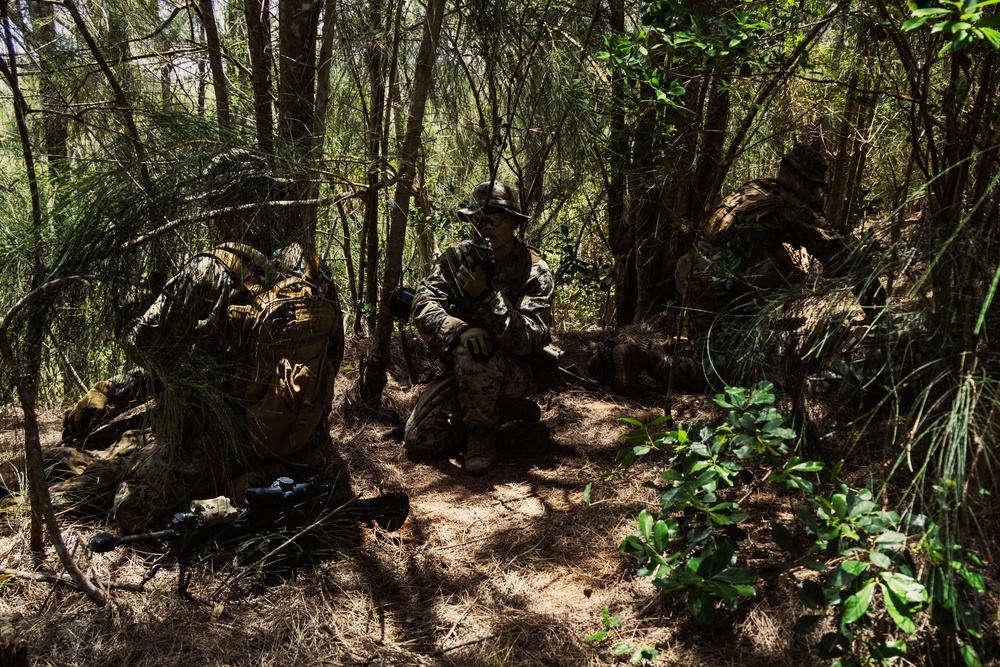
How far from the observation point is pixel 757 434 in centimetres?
241

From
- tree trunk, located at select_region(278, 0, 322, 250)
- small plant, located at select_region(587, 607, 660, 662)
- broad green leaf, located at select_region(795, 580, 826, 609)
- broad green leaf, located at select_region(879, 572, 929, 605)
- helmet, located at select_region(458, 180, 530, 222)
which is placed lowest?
small plant, located at select_region(587, 607, 660, 662)

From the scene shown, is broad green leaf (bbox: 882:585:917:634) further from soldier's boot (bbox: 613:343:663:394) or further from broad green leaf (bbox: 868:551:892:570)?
soldier's boot (bbox: 613:343:663:394)

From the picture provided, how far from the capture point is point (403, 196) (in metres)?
4.04

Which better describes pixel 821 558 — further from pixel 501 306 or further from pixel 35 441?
pixel 35 441

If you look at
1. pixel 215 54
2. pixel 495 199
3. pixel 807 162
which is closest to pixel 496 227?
pixel 495 199

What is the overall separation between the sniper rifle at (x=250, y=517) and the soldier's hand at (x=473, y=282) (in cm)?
146

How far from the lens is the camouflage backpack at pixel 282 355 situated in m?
3.23

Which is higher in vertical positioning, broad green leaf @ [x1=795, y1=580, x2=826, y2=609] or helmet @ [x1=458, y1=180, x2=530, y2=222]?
helmet @ [x1=458, y1=180, x2=530, y2=222]

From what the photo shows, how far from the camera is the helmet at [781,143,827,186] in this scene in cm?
475

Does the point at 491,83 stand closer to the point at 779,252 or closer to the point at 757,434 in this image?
the point at 779,252

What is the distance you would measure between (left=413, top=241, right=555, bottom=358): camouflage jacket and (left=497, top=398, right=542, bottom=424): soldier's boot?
1.20 ft

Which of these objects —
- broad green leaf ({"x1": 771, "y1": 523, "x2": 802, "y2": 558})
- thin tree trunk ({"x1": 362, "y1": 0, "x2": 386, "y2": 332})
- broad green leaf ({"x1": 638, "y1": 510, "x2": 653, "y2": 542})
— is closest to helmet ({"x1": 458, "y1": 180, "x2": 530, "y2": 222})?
thin tree trunk ({"x1": 362, "y1": 0, "x2": 386, "y2": 332})

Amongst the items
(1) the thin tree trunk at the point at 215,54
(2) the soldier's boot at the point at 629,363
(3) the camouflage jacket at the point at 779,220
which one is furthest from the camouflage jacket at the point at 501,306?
(1) the thin tree trunk at the point at 215,54

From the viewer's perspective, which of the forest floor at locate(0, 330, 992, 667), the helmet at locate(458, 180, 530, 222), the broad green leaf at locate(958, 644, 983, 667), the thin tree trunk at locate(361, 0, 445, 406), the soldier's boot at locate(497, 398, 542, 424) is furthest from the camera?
the soldier's boot at locate(497, 398, 542, 424)
